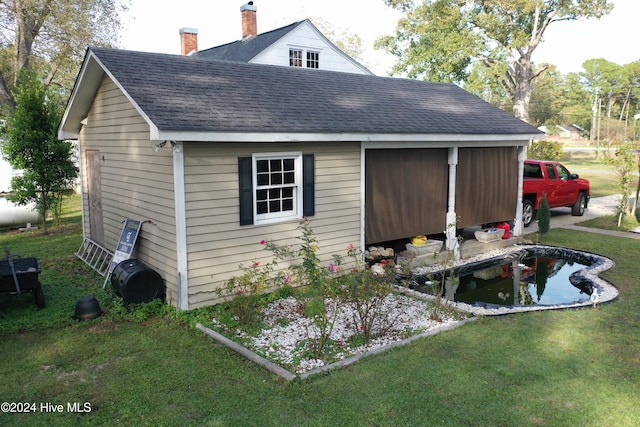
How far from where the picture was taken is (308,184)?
29.6 feet

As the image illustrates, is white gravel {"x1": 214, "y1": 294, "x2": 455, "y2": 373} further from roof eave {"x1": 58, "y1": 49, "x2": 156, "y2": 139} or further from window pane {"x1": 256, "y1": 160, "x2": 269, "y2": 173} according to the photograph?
roof eave {"x1": 58, "y1": 49, "x2": 156, "y2": 139}

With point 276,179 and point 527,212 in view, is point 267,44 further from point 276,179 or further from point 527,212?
point 276,179

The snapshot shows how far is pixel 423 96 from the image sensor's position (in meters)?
12.9

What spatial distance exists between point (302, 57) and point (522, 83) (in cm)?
1922

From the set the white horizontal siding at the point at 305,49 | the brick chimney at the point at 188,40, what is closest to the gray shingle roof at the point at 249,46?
the white horizontal siding at the point at 305,49

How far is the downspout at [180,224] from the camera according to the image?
744cm

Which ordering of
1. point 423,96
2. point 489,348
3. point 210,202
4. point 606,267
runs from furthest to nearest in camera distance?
point 423,96 → point 606,267 → point 210,202 → point 489,348

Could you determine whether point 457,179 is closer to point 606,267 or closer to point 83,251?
point 606,267

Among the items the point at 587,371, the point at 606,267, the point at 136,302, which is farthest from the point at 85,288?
the point at 606,267

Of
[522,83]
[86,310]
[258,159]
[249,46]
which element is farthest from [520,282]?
[522,83]

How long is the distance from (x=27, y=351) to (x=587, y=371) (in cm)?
692

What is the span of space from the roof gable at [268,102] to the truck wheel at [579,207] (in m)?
5.80

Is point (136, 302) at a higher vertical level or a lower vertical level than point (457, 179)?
lower

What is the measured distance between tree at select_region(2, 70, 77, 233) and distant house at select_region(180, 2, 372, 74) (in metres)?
8.87
